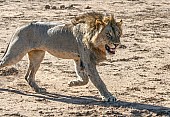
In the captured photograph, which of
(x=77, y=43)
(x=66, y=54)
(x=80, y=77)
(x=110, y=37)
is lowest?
(x=80, y=77)

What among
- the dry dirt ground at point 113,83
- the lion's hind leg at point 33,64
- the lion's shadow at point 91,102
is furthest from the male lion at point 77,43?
the dry dirt ground at point 113,83

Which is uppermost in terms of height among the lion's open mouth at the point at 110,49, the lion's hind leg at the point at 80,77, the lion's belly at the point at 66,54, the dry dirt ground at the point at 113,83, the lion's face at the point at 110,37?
the lion's face at the point at 110,37

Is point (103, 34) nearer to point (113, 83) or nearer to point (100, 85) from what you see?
point (100, 85)

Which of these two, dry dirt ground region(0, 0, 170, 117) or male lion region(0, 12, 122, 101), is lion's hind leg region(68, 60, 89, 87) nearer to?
male lion region(0, 12, 122, 101)

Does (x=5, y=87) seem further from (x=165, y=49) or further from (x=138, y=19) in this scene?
(x=138, y=19)

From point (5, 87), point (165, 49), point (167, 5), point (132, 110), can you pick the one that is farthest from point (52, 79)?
point (167, 5)

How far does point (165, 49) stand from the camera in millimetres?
14023

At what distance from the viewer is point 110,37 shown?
8.98 meters

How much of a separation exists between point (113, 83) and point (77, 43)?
1.46m

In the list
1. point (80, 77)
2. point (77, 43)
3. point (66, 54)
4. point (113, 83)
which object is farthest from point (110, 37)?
point (113, 83)

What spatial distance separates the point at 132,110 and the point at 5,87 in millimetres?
2483

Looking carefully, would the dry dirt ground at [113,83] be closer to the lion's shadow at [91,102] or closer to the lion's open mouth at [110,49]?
the lion's shadow at [91,102]

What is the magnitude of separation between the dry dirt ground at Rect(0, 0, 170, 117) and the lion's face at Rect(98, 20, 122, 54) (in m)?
0.87

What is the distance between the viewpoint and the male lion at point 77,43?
9.09 meters
